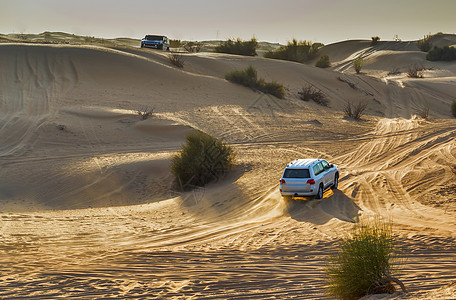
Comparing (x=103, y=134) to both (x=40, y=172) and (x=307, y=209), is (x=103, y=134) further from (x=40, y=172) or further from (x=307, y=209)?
(x=307, y=209)

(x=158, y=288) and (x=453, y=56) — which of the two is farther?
(x=453, y=56)

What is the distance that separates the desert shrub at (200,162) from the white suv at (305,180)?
4178mm

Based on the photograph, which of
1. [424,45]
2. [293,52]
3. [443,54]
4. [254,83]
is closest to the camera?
[254,83]

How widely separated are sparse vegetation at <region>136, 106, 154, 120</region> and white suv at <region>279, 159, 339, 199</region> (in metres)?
12.5

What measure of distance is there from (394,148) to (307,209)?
10870 millimetres

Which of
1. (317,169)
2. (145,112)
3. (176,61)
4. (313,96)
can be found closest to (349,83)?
(313,96)

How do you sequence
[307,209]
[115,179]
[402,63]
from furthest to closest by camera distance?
[402,63] < [115,179] < [307,209]

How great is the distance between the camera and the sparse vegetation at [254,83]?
38.7 meters

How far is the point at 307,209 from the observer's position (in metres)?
15.9

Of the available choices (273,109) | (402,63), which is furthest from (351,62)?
(273,109)

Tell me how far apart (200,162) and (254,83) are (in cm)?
2045

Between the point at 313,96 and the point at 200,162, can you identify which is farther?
the point at 313,96

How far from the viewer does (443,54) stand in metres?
70.1

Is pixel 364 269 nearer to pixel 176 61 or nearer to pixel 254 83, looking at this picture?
pixel 254 83
